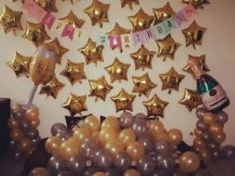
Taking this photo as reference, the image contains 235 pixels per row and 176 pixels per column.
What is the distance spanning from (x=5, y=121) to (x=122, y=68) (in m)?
0.82

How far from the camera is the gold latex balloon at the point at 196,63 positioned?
2873 mm

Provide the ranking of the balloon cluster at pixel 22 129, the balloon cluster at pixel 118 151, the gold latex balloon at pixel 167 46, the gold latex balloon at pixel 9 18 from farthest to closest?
the gold latex balloon at pixel 167 46, the gold latex balloon at pixel 9 18, the balloon cluster at pixel 22 129, the balloon cluster at pixel 118 151

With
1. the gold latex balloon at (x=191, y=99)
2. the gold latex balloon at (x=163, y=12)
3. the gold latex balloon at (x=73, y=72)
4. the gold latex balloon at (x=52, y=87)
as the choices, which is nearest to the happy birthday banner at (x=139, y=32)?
the gold latex balloon at (x=163, y=12)

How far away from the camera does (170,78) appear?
2.90 metres

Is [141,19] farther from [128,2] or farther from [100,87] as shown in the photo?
[100,87]

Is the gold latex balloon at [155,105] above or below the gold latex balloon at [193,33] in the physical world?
below

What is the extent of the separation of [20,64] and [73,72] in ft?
1.13

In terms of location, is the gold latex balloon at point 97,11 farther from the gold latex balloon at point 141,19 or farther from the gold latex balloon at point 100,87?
the gold latex balloon at point 100,87

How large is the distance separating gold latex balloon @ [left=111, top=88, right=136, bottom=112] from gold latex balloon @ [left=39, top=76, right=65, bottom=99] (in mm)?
363

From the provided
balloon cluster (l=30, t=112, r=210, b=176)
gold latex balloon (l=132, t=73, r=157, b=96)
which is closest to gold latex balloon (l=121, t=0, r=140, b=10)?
gold latex balloon (l=132, t=73, r=157, b=96)

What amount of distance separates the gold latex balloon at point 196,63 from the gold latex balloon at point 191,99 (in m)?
0.12

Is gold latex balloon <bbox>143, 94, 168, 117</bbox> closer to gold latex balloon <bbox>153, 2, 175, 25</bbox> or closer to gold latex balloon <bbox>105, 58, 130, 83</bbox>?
gold latex balloon <bbox>105, 58, 130, 83</bbox>

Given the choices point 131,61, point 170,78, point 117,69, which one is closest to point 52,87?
point 117,69

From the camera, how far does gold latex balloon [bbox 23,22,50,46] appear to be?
279cm
